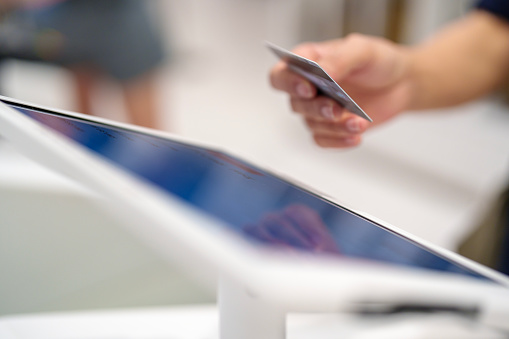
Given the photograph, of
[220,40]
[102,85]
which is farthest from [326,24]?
[102,85]

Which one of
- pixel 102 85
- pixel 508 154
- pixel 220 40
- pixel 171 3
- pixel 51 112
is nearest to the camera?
pixel 51 112

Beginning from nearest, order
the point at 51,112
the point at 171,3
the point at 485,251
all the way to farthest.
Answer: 1. the point at 51,112
2. the point at 485,251
3. the point at 171,3

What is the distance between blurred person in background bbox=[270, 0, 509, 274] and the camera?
0.36m

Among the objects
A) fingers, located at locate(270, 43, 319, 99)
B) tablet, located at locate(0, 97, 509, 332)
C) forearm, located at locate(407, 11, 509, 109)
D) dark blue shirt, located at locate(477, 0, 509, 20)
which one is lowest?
tablet, located at locate(0, 97, 509, 332)

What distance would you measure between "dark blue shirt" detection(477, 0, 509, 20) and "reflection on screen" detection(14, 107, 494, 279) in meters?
0.53

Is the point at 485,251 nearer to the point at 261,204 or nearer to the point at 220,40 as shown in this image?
the point at 261,204

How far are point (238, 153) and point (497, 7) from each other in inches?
19.1

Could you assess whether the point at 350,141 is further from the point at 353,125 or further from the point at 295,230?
the point at 295,230

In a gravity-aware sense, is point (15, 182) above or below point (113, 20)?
below

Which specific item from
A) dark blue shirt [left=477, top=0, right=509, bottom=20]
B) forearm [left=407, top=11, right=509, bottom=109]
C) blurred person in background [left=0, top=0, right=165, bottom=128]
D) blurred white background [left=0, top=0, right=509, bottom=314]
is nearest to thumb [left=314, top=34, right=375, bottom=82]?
blurred white background [left=0, top=0, right=509, bottom=314]

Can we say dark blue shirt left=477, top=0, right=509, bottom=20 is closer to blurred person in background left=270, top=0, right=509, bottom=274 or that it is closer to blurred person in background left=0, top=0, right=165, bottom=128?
blurred person in background left=270, top=0, right=509, bottom=274

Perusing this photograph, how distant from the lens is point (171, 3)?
274 cm

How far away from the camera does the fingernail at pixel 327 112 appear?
0.33 m

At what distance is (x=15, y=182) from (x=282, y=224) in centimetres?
47
